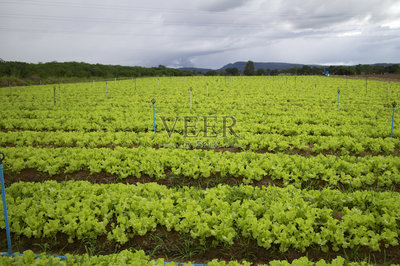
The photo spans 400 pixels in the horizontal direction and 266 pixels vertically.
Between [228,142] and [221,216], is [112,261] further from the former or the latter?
[228,142]

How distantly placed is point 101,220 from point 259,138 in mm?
6671

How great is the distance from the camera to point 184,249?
462 cm

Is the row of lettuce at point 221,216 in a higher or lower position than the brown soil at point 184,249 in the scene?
higher

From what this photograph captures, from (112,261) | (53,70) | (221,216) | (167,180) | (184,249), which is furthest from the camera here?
(53,70)

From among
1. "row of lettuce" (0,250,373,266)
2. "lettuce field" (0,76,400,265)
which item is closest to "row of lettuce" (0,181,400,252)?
"lettuce field" (0,76,400,265)

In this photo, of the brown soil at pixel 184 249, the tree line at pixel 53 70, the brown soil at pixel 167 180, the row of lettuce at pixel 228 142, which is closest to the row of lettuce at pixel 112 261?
the brown soil at pixel 184 249

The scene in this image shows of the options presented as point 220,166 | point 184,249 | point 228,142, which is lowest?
point 184,249

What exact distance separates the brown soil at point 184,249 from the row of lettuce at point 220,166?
7.28 ft

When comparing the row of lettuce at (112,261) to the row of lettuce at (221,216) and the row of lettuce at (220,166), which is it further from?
the row of lettuce at (220,166)

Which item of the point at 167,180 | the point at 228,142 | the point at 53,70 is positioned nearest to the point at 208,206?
the point at 167,180

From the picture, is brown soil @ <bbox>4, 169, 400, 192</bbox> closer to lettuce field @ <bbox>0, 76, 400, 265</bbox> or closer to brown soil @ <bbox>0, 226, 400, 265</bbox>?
lettuce field @ <bbox>0, 76, 400, 265</bbox>

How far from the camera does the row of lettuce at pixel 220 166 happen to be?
6.77m

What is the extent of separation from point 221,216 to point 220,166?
2566mm

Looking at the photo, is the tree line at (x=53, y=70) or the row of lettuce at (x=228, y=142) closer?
the row of lettuce at (x=228, y=142)
